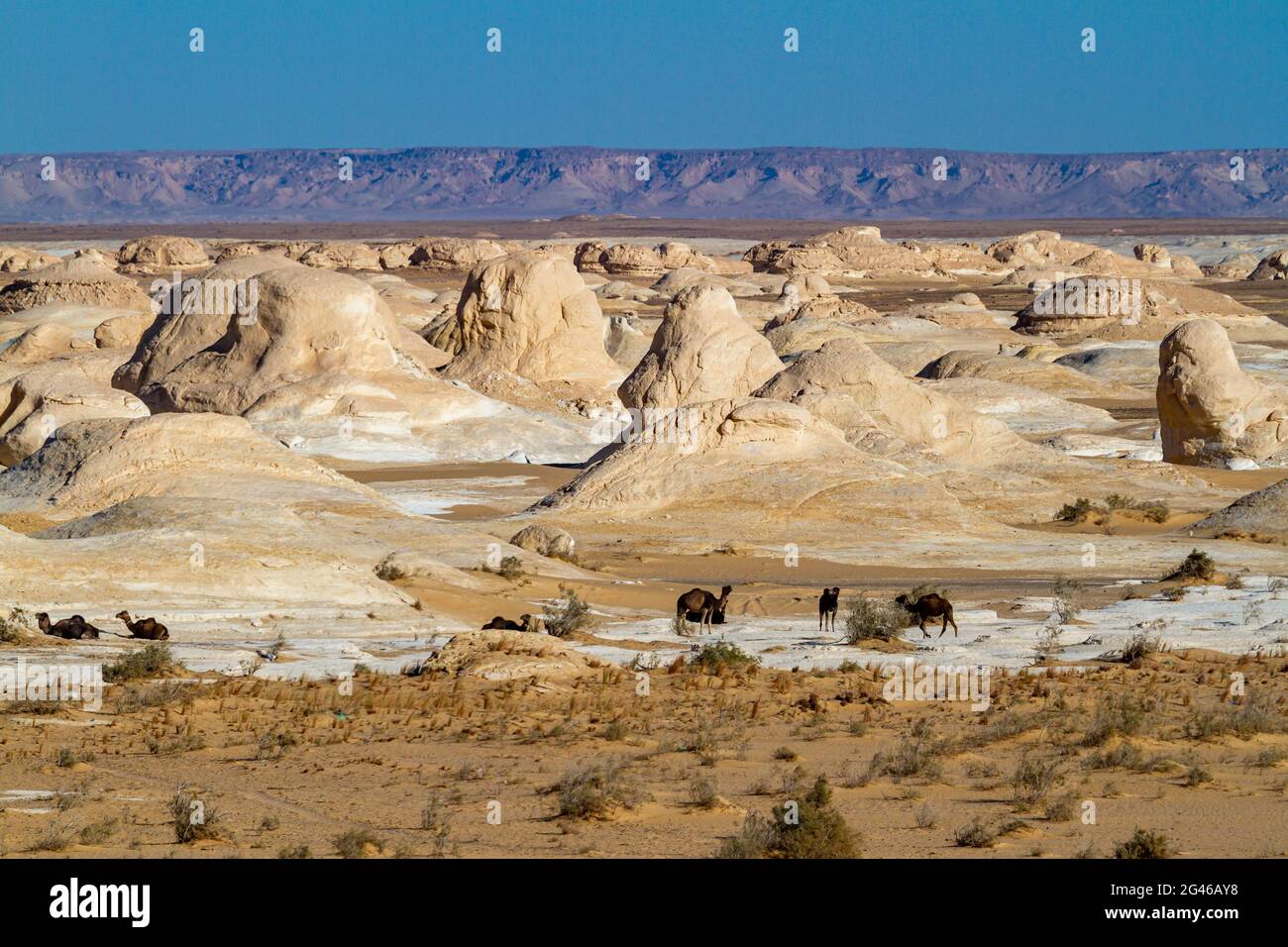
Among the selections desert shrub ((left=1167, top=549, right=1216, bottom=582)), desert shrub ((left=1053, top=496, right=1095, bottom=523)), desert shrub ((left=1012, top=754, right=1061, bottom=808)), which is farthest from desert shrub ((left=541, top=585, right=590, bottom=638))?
desert shrub ((left=1053, top=496, right=1095, bottom=523))

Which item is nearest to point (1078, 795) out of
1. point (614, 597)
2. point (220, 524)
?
point (614, 597)

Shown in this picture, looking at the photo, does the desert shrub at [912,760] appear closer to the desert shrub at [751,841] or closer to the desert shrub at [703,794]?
the desert shrub at [703,794]

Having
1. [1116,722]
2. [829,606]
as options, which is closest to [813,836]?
[1116,722]

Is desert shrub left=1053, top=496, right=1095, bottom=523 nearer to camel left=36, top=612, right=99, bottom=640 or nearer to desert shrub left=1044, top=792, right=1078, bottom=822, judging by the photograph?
camel left=36, top=612, right=99, bottom=640

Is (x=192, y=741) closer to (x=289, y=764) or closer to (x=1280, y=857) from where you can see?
Result: (x=289, y=764)

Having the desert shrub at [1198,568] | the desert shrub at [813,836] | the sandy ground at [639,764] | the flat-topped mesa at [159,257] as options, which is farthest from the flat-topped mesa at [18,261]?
the desert shrub at [813,836]

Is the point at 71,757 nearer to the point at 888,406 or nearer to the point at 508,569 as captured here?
the point at 508,569
